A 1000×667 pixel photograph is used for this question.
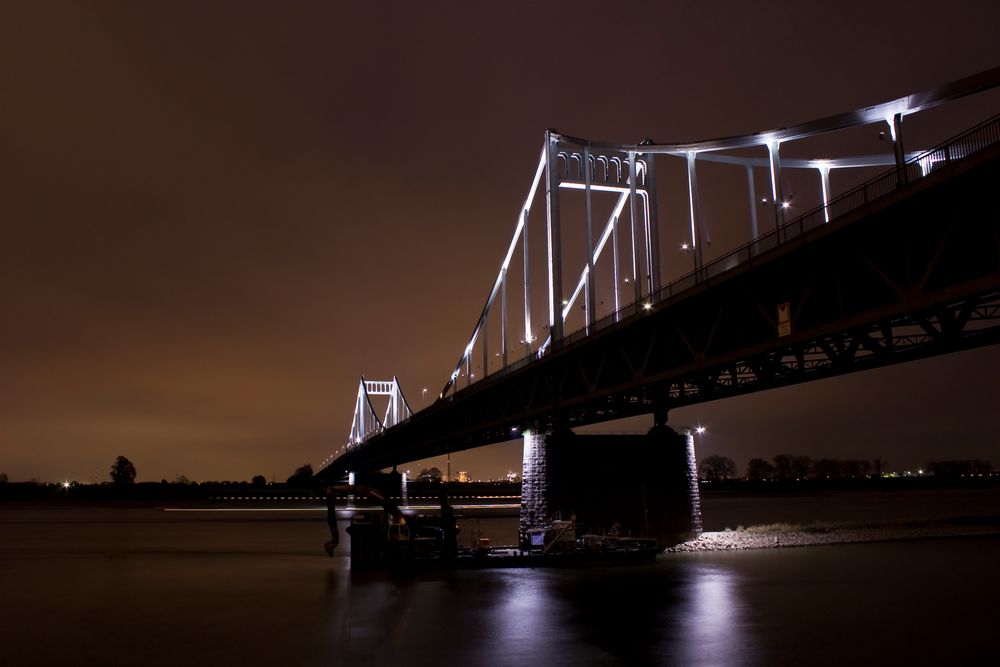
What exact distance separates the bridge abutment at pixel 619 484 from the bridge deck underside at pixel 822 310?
1.87 m

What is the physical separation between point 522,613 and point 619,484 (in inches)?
811

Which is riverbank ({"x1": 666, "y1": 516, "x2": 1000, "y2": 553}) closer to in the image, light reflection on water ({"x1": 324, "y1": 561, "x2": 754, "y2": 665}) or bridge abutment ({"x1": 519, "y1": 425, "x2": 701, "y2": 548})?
bridge abutment ({"x1": 519, "y1": 425, "x2": 701, "y2": 548})

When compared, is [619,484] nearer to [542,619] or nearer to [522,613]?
[522,613]

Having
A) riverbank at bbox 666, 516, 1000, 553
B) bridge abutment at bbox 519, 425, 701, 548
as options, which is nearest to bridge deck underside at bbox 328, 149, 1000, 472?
bridge abutment at bbox 519, 425, 701, 548

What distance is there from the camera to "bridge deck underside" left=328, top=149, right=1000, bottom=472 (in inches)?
773

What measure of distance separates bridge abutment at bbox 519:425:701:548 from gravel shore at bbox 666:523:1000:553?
1.52 metres

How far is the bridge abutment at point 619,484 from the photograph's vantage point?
1655 inches

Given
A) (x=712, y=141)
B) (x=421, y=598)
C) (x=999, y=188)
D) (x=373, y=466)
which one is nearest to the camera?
(x=999, y=188)

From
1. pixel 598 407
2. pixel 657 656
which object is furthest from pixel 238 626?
pixel 598 407

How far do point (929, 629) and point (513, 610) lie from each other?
10736mm

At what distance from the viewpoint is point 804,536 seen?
155 ft

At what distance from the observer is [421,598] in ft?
84.7

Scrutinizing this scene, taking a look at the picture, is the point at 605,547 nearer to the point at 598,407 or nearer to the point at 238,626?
the point at 598,407

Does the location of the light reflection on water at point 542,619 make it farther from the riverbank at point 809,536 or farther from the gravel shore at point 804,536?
the gravel shore at point 804,536
